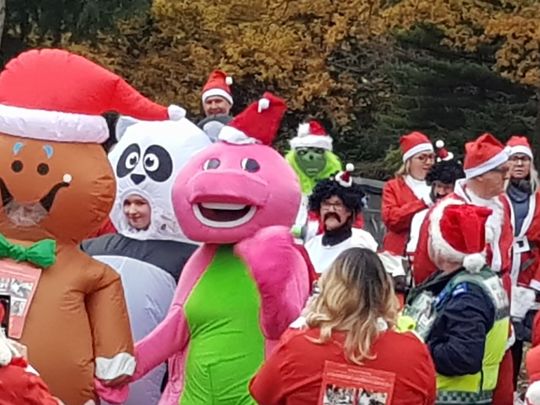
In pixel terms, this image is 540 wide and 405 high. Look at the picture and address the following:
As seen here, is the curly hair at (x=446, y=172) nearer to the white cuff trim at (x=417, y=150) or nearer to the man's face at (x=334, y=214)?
the white cuff trim at (x=417, y=150)

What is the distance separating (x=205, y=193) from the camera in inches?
257

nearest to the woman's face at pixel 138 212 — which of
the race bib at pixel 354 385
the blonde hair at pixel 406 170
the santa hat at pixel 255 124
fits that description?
the santa hat at pixel 255 124

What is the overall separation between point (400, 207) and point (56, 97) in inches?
171

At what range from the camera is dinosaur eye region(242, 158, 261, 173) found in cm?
663

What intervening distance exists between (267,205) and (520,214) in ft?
10.9

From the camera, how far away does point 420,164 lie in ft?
36.2

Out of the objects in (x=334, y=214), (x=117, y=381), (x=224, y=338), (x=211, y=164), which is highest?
(x=211, y=164)

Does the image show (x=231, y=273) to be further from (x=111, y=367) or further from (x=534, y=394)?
(x=534, y=394)

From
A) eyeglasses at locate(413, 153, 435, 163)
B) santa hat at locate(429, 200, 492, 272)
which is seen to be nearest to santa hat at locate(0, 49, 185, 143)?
santa hat at locate(429, 200, 492, 272)

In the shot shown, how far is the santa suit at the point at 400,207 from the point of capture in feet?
33.4

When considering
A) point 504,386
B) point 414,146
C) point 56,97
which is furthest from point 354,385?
point 414,146

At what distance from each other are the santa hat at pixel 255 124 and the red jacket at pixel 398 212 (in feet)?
11.2

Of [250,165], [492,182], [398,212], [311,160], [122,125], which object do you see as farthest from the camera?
[311,160]

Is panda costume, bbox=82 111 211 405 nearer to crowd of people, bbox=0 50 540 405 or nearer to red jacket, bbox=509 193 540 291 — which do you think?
crowd of people, bbox=0 50 540 405
